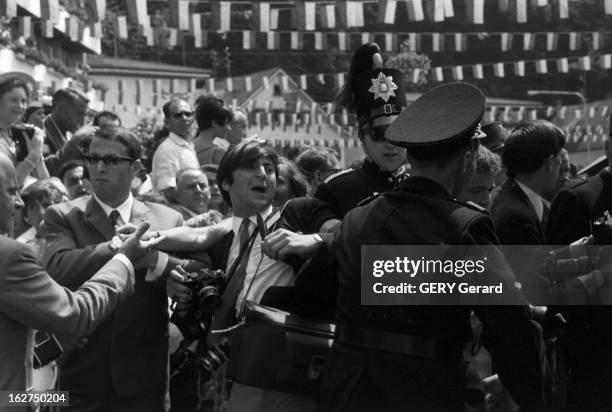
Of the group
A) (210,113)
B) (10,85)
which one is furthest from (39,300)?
(210,113)

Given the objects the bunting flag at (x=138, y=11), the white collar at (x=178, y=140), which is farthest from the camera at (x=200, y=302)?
the bunting flag at (x=138, y=11)

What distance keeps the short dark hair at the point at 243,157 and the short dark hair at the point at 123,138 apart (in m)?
0.42

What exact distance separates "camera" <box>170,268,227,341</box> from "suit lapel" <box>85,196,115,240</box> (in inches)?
18.7

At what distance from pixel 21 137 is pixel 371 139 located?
157 inches

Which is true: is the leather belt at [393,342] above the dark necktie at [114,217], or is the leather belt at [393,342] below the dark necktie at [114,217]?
below

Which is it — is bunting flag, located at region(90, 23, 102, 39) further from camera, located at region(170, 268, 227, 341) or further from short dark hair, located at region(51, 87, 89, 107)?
camera, located at region(170, 268, 227, 341)

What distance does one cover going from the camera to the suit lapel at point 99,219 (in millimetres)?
4984

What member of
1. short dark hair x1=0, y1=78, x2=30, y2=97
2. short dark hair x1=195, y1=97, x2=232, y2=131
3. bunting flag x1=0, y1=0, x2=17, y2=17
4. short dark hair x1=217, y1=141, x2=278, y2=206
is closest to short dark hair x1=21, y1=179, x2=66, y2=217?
short dark hair x1=0, y1=78, x2=30, y2=97

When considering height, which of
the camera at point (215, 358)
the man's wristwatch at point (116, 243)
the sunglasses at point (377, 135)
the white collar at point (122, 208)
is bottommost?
the camera at point (215, 358)

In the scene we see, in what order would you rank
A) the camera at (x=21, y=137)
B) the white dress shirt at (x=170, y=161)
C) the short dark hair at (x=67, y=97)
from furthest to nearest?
the short dark hair at (x=67, y=97) → the white dress shirt at (x=170, y=161) → the camera at (x=21, y=137)

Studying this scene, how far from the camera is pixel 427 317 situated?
3.53 m

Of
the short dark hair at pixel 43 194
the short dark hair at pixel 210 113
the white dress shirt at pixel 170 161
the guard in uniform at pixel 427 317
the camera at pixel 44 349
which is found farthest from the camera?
the short dark hair at pixel 210 113

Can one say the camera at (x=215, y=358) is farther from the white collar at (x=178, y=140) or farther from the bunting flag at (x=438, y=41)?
the bunting flag at (x=438, y=41)

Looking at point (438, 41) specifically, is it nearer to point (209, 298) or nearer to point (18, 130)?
point (18, 130)
